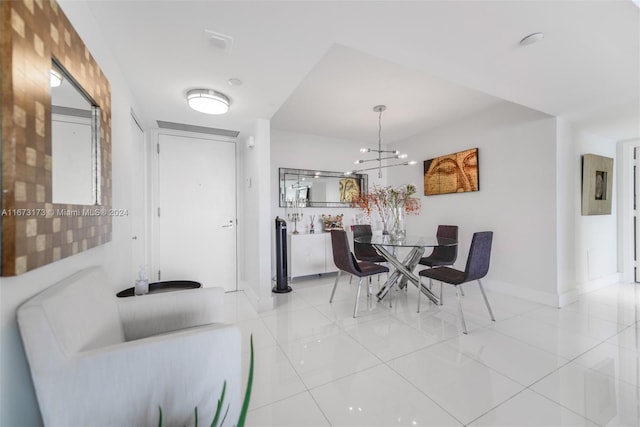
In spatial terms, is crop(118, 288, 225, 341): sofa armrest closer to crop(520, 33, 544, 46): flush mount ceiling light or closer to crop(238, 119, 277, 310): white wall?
crop(238, 119, 277, 310): white wall

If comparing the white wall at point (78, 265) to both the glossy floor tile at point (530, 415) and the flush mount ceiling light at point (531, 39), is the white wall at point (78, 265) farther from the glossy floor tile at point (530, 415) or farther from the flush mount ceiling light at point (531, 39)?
the flush mount ceiling light at point (531, 39)

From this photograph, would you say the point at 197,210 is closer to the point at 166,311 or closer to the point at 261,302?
the point at 261,302

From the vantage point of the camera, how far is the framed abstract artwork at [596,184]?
10.6 feet

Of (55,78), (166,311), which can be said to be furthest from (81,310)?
(55,78)

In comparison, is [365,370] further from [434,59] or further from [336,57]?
[336,57]

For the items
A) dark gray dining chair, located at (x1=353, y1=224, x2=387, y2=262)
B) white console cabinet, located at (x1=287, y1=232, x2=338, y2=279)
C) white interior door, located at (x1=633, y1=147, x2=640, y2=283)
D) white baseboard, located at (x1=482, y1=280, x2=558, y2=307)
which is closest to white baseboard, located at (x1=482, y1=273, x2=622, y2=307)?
white baseboard, located at (x1=482, y1=280, x2=558, y2=307)

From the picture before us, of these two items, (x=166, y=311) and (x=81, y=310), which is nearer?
(x=81, y=310)

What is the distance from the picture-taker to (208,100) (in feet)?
7.37

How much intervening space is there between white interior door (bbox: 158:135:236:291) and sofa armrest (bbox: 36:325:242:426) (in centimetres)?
263

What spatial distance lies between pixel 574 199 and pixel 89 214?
4731 mm

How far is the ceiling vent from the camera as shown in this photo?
5.02 feet

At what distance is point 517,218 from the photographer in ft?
10.5

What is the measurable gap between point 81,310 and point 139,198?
2.19 meters

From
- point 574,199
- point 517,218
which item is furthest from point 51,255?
point 574,199
